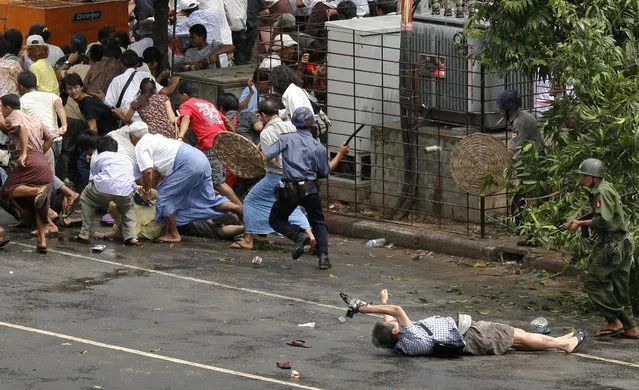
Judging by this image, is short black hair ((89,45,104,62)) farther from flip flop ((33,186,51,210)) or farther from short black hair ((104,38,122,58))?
flip flop ((33,186,51,210))

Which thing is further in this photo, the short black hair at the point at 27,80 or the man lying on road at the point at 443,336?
the short black hair at the point at 27,80

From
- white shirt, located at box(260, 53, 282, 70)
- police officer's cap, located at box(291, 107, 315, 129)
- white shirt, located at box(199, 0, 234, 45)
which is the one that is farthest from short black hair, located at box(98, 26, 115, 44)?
police officer's cap, located at box(291, 107, 315, 129)

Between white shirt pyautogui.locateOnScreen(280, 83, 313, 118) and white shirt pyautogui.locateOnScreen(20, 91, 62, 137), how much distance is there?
2.62 meters

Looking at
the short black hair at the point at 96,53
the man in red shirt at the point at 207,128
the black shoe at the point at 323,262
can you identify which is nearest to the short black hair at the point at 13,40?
the short black hair at the point at 96,53

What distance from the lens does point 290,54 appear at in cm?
1747

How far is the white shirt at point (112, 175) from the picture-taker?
14523 mm

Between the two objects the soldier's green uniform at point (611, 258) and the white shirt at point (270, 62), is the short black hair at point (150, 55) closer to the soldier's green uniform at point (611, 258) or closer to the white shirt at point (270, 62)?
the white shirt at point (270, 62)

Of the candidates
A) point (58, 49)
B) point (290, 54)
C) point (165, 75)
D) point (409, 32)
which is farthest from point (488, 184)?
point (58, 49)

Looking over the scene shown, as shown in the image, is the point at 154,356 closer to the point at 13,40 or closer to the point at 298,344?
the point at 298,344

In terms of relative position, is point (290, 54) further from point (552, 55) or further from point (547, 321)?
point (547, 321)

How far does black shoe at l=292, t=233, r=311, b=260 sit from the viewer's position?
46.2ft

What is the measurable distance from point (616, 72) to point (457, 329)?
3.08m

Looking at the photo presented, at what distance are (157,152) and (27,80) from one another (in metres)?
2.02

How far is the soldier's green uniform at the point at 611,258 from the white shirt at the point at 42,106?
6.69m
